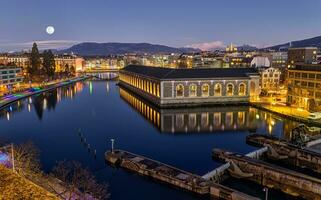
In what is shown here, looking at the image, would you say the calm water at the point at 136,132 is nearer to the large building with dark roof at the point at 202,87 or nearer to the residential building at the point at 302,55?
the large building with dark roof at the point at 202,87

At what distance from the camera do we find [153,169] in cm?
2567

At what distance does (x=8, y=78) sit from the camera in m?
82.8

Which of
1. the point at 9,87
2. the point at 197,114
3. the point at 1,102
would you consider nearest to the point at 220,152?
the point at 197,114

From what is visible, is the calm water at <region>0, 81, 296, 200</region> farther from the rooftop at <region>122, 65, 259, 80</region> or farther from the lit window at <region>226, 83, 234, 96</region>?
the rooftop at <region>122, 65, 259, 80</region>

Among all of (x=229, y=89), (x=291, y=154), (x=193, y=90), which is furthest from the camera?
(x=229, y=89)

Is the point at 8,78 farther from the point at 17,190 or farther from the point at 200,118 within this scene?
the point at 17,190

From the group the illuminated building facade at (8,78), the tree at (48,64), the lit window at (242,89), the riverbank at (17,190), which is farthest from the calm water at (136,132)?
the tree at (48,64)

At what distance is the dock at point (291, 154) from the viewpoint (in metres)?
28.2

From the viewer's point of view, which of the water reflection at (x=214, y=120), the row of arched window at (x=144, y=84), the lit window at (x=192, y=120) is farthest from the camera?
the row of arched window at (x=144, y=84)

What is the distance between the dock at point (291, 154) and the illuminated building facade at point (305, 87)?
18.4 metres

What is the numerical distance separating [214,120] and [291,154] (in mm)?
17483

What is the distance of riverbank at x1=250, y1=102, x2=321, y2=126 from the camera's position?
4301 centimetres

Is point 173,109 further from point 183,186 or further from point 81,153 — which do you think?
point 183,186

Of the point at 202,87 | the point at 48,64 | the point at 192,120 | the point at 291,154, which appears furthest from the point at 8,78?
the point at 291,154
